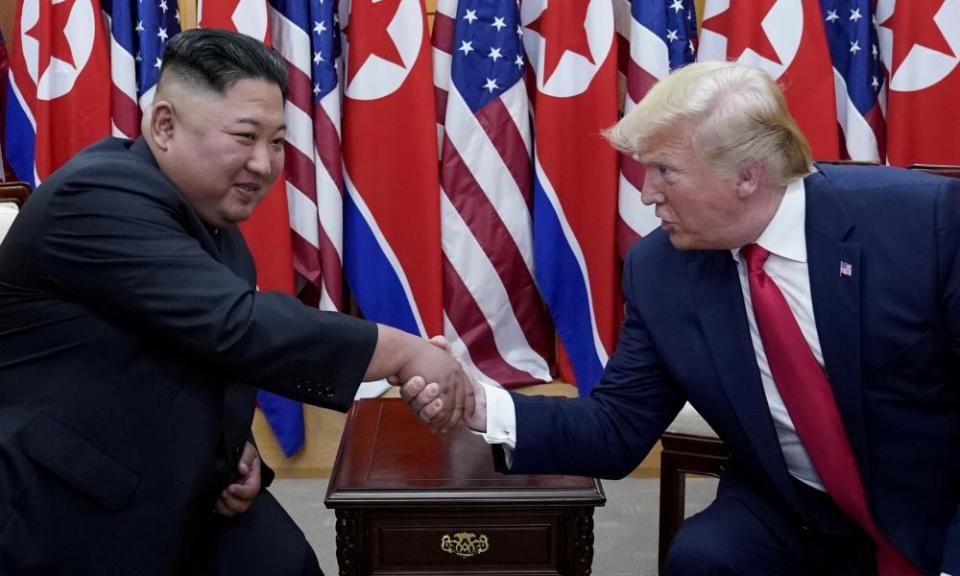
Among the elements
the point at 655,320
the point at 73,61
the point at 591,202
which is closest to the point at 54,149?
the point at 73,61

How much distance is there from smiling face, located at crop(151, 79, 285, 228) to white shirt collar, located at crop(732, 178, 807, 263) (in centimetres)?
91

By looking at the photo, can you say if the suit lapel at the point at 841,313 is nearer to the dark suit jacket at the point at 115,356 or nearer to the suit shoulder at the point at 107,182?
the dark suit jacket at the point at 115,356

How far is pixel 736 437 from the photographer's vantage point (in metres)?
2.12

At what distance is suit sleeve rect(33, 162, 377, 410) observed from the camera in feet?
6.13

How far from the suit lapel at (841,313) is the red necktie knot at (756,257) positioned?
82 mm

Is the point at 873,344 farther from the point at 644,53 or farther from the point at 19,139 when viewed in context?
the point at 19,139

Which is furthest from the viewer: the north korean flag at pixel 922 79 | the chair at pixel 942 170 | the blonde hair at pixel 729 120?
the north korean flag at pixel 922 79

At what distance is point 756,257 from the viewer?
81.7 inches

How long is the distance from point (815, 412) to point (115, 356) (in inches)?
47.4

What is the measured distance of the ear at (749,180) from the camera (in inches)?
79.4

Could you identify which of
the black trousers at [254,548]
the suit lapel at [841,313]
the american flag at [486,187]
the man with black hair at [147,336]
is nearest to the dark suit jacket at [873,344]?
the suit lapel at [841,313]

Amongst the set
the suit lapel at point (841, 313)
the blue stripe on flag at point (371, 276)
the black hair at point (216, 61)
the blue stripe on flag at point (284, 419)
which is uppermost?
the black hair at point (216, 61)

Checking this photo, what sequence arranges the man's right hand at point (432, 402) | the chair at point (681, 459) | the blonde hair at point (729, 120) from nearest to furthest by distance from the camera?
the blonde hair at point (729, 120), the man's right hand at point (432, 402), the chair at point (681, 459)

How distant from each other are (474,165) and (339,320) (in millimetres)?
1931
